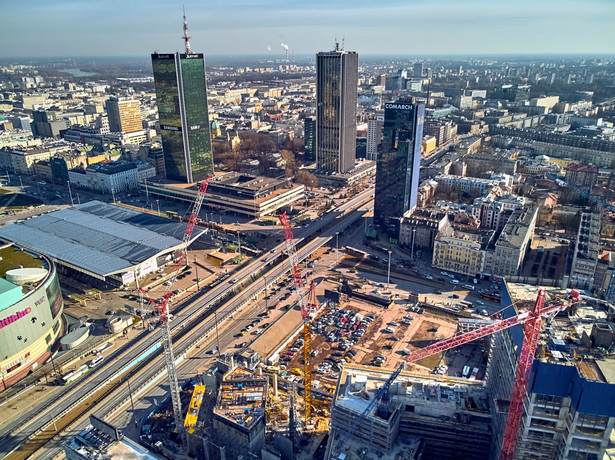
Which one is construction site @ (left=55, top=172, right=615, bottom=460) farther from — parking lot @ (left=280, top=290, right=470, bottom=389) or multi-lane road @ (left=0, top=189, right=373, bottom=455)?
multi-lane road @ (left=0, top=189, right=373, bottom=455)

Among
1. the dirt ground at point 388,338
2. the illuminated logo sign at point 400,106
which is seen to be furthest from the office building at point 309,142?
the dirt ground at point 388,338

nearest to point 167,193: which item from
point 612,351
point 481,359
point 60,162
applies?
point 60,162

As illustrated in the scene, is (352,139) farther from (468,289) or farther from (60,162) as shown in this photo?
(60,162)

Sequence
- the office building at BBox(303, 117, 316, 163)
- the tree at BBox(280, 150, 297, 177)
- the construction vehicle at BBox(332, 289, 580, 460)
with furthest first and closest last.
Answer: the office building at BBox(303, 117, 316, 163)
the tree at BBox(280, 150, 297, 177)
the construction vehicle at BBox(332, 289, 580, 460)

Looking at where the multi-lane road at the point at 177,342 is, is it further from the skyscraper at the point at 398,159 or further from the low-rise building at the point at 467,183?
the low-rise building at the point at 467,183

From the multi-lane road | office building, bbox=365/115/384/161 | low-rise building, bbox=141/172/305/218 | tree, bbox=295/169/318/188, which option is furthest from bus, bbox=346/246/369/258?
office building, bbox=365/115/384/161

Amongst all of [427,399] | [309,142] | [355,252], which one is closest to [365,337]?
[427,399]
